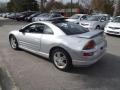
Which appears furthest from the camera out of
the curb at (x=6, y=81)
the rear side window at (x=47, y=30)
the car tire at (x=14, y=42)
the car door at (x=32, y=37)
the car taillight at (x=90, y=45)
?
the car tire at (x=14, y=42)

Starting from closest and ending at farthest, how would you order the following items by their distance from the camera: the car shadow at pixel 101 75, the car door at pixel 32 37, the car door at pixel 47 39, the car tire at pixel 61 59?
the car shadow at pixel 101 75 → the car tire at pixel 61 59 → the car door at pixel 47 39 → the car door at pixel 32 37

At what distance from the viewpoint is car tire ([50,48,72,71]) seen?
5.41 meters

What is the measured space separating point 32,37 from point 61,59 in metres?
1.57

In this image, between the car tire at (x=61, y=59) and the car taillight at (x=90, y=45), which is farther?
the car tire at (x=61, y=59)

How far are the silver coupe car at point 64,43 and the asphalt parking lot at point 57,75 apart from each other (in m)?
0.35

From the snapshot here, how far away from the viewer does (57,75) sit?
530 centimetres

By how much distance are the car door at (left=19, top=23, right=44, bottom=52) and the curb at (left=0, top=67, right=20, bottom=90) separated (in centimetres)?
144

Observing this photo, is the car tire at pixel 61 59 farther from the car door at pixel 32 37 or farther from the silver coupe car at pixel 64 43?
the car door at pixel 32 37

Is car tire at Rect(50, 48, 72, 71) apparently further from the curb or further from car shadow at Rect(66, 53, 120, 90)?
the curb

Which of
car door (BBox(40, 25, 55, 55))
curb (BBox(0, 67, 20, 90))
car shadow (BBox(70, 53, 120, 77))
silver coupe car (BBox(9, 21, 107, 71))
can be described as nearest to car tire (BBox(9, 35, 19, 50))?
silver coupe car (BBox(9, 21, 107, 71))

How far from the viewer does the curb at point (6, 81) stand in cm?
458

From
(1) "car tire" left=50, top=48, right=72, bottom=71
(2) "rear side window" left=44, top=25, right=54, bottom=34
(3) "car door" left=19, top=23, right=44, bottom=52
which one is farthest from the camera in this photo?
(3) "car door" left=19, top=23, right=44, bottom=52

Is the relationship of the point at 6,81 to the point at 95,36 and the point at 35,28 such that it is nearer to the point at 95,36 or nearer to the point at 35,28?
the point at 35,28

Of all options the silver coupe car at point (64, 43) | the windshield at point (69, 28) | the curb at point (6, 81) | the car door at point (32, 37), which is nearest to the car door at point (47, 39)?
the silver coupe car at point (64, 43)
